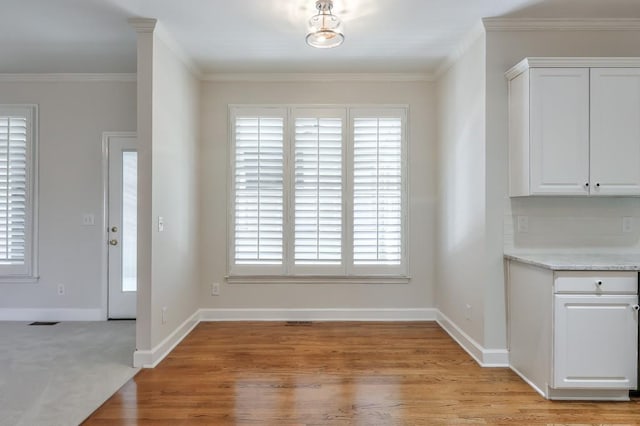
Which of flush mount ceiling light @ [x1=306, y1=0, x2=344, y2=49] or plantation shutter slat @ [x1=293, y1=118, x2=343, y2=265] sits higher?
flush mount ceiling light @ [x1=306, y1=0, x2=344, y2=49]

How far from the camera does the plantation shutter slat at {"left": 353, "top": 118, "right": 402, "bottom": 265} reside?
4.28 meters

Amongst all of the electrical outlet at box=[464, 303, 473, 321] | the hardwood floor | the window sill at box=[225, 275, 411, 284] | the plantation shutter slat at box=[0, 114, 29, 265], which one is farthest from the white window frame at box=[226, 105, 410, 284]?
the plantation shutter slat at box=[0, 114, 29, 265]

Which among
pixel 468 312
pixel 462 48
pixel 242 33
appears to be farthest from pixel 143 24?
pixel 468 312

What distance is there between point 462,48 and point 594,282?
2.30 metres

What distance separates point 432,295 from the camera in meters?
4.36

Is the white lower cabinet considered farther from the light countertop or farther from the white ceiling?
the white ceiling

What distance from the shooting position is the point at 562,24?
3.05 meters

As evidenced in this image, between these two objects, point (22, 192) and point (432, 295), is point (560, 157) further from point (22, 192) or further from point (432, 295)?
point (22, 192)

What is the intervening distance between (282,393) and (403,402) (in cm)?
83

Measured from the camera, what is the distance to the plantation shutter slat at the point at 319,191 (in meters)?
4.27

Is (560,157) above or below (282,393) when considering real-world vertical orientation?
above

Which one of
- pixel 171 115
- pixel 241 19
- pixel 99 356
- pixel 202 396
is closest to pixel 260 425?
pixel 202 396

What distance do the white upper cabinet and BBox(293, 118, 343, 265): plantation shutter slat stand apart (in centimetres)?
202

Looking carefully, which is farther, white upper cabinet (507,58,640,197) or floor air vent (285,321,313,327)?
floor air vent (285,321,313,327)
